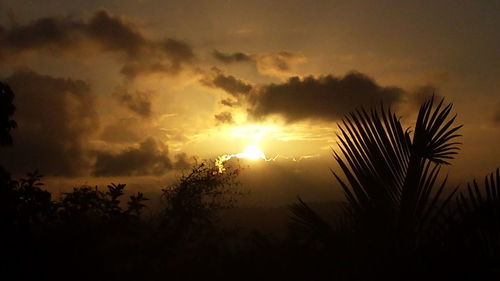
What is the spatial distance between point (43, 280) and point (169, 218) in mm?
2246

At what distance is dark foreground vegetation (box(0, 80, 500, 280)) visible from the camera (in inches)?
172

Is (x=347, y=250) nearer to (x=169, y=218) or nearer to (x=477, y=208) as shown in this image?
(x=477, y=208)

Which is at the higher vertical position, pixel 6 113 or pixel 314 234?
pixel 6 113

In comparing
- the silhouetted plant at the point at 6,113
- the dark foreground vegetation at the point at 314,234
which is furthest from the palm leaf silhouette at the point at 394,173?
the silhouetted plant at the point at 6,113

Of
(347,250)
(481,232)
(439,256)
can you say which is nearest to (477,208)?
(481,232)

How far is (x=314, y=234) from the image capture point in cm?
478

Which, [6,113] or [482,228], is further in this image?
[6,113]

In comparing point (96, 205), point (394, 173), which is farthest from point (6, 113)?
point (394, 173)

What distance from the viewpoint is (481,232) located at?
14.6 feet

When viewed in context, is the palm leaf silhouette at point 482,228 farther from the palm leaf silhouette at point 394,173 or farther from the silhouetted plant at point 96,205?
the silhouetted plant at point 96,205

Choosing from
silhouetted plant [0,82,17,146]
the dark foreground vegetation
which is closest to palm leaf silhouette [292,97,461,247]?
the dark foreground vegetation

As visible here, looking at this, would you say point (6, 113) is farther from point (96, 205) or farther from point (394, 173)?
point (394, 173)

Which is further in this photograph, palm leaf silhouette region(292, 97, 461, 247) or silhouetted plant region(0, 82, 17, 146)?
silhouetted plant region(0, 82, 17, 146)

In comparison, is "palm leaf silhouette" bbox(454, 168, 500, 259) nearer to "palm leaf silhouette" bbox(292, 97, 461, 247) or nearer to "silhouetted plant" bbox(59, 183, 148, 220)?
"palm leaf silhouette" bbox(292, 97, 461, 247)
